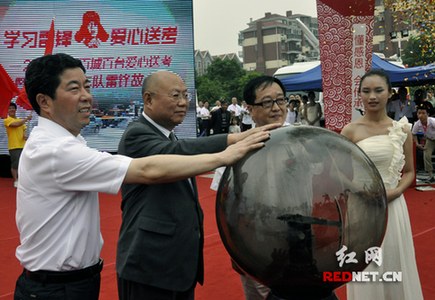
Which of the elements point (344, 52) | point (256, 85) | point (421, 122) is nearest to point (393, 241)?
point (256, 85)

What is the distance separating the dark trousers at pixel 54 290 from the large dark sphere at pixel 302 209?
2.37ft

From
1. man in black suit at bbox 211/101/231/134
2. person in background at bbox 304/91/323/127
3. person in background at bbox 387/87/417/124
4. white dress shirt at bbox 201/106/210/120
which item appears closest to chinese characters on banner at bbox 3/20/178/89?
man in black suit at bbox 211/101/231/134

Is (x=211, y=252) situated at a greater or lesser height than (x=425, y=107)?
lesser

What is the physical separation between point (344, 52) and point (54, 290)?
20.7 ft

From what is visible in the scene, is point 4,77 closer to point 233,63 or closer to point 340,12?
point 340,12

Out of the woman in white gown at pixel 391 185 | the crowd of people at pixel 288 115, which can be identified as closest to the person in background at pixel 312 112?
the crowd of people at pixel 288 115

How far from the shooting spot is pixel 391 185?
2.88 meters

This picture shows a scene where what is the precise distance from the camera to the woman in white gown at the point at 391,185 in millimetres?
2770

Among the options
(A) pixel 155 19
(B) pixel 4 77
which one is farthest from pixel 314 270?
(A) pixel 155 19

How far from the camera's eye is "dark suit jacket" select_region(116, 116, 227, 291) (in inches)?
73.8

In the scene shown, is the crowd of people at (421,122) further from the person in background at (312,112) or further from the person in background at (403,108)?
the person in background at (312,112)

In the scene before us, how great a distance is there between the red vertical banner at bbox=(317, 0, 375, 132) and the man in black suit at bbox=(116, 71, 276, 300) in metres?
5.23

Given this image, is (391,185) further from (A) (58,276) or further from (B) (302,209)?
(A) (58,276)

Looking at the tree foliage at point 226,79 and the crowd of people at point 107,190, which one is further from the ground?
the tree foliage at point 226,79
